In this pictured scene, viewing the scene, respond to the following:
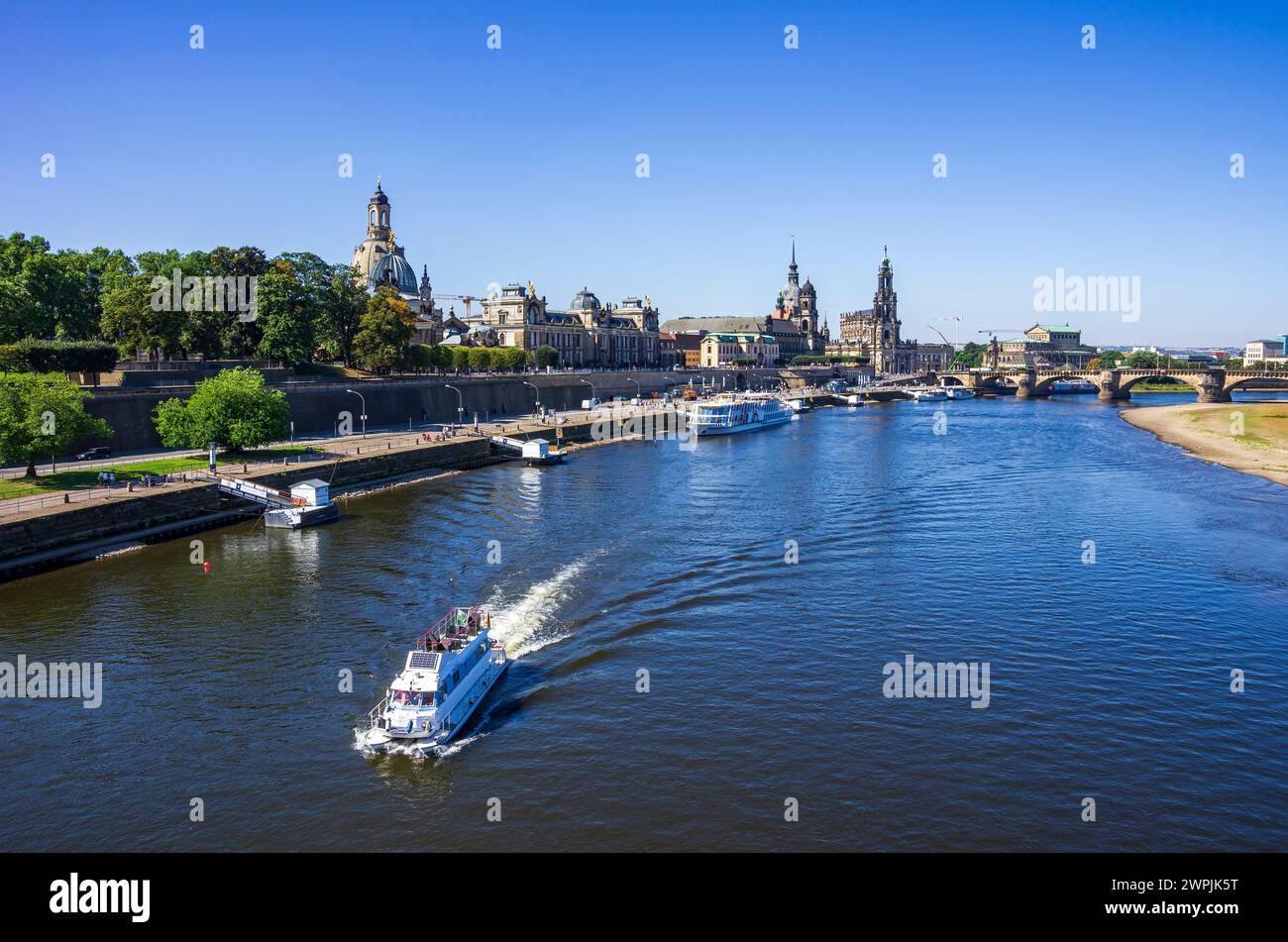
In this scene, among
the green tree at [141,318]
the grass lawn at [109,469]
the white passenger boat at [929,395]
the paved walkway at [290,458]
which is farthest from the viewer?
the white passenger boat at [929,395]

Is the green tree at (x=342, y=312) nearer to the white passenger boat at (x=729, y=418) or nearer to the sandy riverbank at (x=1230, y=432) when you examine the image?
the white passenger boat at (x=729, y=418)

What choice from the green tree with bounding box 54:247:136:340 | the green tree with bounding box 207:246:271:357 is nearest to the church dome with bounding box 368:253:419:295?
the green tree with bounding box 207:246:271:357

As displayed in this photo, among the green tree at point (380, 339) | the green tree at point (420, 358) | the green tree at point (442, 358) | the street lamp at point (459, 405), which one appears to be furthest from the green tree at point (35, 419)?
the green tree at point (442, 358)

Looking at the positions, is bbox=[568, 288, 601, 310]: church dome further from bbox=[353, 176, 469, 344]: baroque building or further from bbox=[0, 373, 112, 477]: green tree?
bbox=[0, 373, 112, 477]: green tree

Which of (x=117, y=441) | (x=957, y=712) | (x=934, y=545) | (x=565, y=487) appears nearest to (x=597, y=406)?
(x=565, y=487)

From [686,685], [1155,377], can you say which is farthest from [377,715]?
[1155,377]
